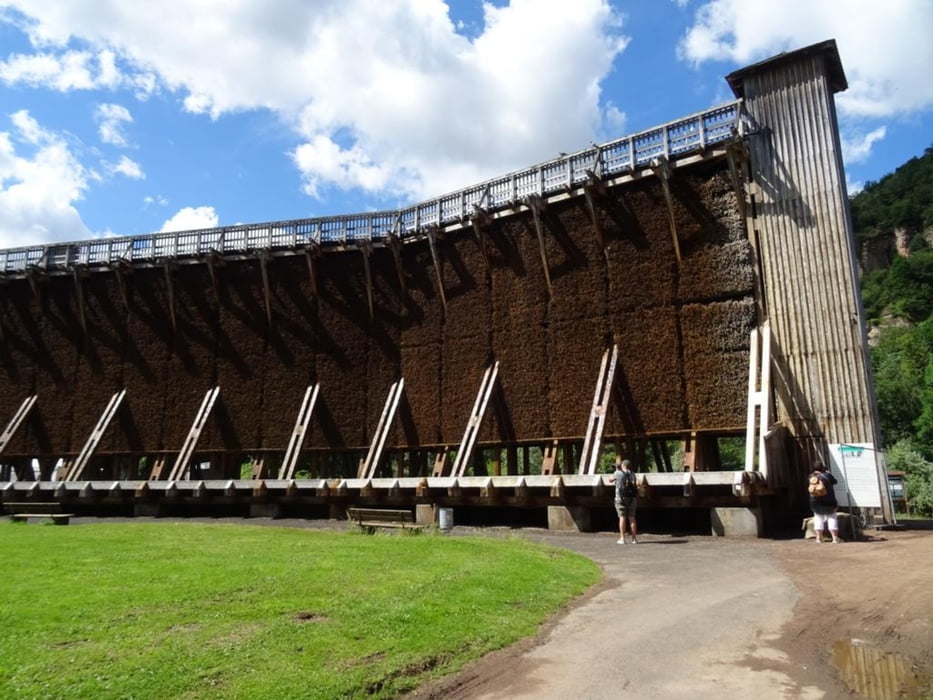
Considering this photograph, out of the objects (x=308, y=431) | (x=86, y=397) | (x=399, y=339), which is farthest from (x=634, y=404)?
(x=86, y=397)

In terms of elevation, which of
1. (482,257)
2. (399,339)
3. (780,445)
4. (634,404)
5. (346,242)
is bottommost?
(780,445)

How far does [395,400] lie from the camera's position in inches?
942

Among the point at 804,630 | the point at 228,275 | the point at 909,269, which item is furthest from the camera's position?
the point at 909,269

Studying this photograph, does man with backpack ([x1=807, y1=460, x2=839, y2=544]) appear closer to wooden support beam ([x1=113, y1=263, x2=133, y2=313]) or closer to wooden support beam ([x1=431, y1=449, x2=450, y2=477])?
wooden support beam ([x1=431, y1=449, x2=450, y2=477])

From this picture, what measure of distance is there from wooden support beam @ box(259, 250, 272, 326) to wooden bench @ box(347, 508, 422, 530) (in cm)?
1311

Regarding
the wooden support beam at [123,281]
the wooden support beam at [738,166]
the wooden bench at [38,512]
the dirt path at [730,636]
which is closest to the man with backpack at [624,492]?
the dirt path at [730,636]

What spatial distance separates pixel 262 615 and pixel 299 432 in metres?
18.4

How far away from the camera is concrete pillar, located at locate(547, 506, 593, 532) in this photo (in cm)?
1576

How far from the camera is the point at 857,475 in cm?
1487

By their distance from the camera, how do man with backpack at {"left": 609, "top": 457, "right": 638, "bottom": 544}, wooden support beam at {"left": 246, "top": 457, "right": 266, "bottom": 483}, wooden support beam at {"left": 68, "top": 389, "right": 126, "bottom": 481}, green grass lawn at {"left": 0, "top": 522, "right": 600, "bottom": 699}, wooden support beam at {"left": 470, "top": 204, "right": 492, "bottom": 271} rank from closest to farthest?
1. green grass lawn at {"left": 0, "top": 522, "right": 600, "bottom": 699}
2. man with backpack at {"left": 609, "top": 457, "right": 638, "bottom": 544}
3. wooden support beam at {"left": 470, "top": 204, "right": 492, "bottom": 271}
4. wooden support beam at {"left": 246, "top": 457, "right": 266, "bottom": 483}
5. wooden support beam at {"left": 68, "top": 389, "right": 126, "bottom": 481}

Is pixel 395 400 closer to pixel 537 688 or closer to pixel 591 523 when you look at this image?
pixel 591 523

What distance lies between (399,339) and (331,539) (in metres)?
12.4

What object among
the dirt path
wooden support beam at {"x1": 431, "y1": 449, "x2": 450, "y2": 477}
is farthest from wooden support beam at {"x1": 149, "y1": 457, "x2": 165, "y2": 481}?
the dirt path

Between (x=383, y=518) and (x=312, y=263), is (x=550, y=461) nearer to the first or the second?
(x=383, y=518)
